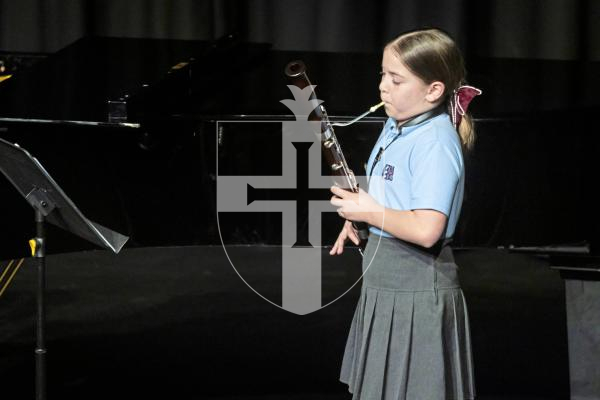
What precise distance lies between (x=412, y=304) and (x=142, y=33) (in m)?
3.72

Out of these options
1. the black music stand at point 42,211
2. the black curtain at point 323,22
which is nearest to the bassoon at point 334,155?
the black music stand at point 42,211

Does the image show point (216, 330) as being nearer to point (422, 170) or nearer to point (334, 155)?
point (334, 155)

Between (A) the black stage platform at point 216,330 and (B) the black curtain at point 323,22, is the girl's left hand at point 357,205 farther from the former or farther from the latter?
(B) the black curtain at point 323,22

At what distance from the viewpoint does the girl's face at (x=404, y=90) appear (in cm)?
179

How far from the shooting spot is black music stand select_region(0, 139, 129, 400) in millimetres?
2039

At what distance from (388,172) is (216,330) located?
2174 millimetres

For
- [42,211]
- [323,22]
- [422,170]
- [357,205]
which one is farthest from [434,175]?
[323,22]

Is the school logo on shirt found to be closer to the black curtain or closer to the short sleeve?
the short sleeve

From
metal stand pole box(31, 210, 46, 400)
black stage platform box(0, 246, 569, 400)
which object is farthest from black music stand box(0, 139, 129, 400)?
black stage platform box(0, 246, 569, 400)

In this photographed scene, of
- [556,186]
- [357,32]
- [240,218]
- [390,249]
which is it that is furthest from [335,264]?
[390,249]

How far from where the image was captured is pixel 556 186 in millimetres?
3328

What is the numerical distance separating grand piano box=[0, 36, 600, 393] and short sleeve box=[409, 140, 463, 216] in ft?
4.08

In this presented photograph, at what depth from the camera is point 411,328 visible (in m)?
1.81

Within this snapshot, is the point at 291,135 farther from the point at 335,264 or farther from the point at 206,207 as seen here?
the point at 335,264
